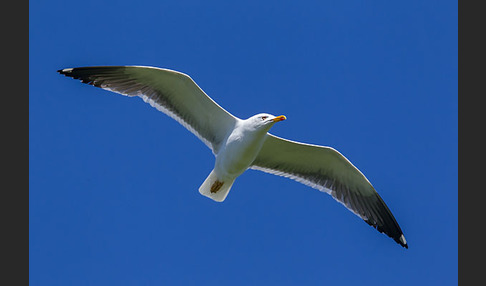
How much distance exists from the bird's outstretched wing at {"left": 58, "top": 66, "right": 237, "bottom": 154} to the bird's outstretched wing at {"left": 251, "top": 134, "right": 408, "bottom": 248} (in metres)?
0.68

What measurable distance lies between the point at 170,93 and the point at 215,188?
1315 mm

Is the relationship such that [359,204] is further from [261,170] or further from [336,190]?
[261,170]

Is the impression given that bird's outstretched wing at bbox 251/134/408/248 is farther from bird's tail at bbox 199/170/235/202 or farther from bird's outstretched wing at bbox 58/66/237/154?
bird's outstretched wing at bbox 58/66/237/154

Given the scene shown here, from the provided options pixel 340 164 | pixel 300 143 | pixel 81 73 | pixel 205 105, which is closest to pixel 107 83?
pixel 81 73

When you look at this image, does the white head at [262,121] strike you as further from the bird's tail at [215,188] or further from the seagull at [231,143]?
the bird's tail at [215,188]

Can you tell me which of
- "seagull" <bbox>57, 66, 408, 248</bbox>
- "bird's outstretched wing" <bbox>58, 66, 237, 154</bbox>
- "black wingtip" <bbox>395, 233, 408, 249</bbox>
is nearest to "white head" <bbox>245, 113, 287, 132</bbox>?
"seagull" <bbox>57, 66, 408, 248</bbox>

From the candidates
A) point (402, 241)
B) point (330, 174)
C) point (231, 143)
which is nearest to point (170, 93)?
point (231, 143)

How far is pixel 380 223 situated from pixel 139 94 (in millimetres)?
3706

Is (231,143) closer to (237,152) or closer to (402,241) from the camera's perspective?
(237,152)

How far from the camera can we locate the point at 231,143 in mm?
8242

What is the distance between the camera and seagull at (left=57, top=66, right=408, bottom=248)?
326 inches

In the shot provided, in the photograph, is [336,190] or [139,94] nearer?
[139,94]

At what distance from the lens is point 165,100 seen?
861 centimetres

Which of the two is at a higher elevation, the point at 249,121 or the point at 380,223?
the point at 249,121
